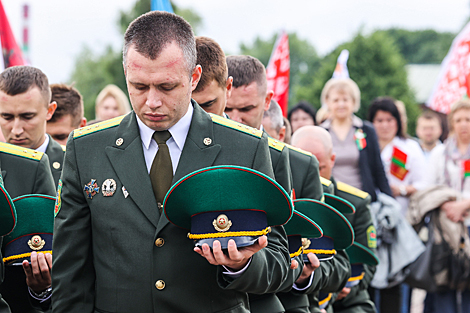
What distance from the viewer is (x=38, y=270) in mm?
3047

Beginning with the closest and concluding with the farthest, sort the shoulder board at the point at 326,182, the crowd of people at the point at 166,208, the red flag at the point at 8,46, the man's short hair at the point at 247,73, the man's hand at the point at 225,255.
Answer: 1. the man's hand at the point at 225,255
2. the crowd of people at the point at 166,208
3. the man's short hair at the point at 247,73
4. the shoulder board at the point at 326,182
5. the red flag at the point at 8,46

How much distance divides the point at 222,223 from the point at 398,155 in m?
6.19

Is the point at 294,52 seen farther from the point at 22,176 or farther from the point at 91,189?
the point at 91,189

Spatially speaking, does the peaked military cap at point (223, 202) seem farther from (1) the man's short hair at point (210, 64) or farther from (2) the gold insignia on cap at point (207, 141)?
(1) the man's short hair at point (210, 64)

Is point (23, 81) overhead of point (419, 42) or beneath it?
beneath

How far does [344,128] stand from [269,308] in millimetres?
4520

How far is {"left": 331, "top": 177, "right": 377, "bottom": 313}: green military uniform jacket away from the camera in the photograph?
4.95 meters

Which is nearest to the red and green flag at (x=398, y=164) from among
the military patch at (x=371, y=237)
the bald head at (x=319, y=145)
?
the military patch at (x=371, y=237)

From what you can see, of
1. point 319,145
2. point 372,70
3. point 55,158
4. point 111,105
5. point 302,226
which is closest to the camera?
point 302,226

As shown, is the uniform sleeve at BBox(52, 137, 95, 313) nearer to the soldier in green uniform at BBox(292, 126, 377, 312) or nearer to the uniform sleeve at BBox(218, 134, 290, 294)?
the uniform sleeve at BBox(218, 134, 290, 294)

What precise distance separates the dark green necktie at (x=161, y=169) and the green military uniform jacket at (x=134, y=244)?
0.05m

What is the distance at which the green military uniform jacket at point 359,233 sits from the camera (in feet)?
16.2

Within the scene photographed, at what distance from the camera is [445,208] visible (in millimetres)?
7559

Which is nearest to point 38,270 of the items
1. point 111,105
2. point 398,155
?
point 111,105
